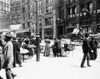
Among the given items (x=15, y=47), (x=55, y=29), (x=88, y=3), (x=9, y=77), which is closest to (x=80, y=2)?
(x=88, y=3)

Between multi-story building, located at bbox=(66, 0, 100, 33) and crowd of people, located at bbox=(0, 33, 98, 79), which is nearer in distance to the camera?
crowd of people, located at bbox=(0, 33, 98, 79)

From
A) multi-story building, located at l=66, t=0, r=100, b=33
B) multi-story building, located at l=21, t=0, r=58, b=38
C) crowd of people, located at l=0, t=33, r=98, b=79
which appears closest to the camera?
crowd of people, located at l=0, t=33, r=98, b=79

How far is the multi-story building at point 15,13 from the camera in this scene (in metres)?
65.9

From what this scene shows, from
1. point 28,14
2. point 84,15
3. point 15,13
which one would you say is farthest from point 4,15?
point 84,15

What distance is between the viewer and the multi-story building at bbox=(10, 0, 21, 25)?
2594 inches

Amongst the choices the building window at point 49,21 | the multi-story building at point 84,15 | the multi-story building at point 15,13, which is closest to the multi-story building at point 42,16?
the building window at point 49,21

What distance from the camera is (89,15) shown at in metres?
35.7

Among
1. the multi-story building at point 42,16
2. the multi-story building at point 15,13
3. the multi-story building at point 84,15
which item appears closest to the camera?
the multi-story building at point 84,15

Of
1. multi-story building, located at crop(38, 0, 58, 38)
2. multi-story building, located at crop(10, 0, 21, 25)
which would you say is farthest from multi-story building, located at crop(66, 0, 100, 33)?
multi-story building, located at crop(10, 0, 21, 25)

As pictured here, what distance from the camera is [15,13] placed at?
6794 cm

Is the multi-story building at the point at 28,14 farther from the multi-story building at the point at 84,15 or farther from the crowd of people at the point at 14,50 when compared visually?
the crowd of people at the point at 14,50

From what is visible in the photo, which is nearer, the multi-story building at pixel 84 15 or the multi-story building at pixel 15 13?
the multi-story building at pixel 84 15

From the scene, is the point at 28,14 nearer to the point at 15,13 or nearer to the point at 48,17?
the point at 15,13

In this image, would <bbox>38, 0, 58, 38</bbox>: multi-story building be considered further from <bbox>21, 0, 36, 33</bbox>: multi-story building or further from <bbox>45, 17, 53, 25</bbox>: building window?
<bbox>21, 0, 36, 33</bbox>: multi-story building
